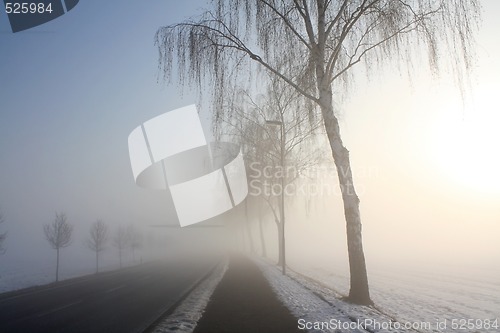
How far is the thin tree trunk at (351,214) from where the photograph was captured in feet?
28.6

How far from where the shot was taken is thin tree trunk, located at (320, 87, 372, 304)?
870cm

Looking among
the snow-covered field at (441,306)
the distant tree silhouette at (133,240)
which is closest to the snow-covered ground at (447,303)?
the snow-covered field at (441,306)

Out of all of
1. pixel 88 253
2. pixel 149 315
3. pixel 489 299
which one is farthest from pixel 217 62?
pixel 88 253

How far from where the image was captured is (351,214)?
8828mm

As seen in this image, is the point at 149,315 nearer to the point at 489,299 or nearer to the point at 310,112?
the point at 310,112

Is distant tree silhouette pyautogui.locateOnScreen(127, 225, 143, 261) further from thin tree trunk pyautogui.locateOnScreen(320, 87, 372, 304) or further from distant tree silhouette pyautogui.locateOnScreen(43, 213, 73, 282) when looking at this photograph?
thin tree trunk pyautogui.locateOnScreen(320, 87, 372, 304)

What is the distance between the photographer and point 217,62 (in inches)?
347

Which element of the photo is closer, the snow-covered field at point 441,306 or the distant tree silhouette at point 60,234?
the snow-covered field at point 441,306

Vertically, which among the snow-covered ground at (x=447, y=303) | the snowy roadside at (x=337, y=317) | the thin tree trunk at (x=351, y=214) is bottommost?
the snow-covered ground at (x=447, y=303)

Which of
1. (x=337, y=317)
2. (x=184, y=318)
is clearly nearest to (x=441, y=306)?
(x=337, y=317)

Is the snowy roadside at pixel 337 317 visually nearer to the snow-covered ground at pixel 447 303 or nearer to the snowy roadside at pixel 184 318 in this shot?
the snow-covered ground at pixel 447 303

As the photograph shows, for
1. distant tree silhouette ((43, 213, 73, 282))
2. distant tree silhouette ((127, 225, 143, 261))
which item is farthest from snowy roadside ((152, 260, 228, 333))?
distant tree silhouette ((127, 225, 143, 261))

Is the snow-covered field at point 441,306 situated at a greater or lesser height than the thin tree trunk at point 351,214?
lesser
